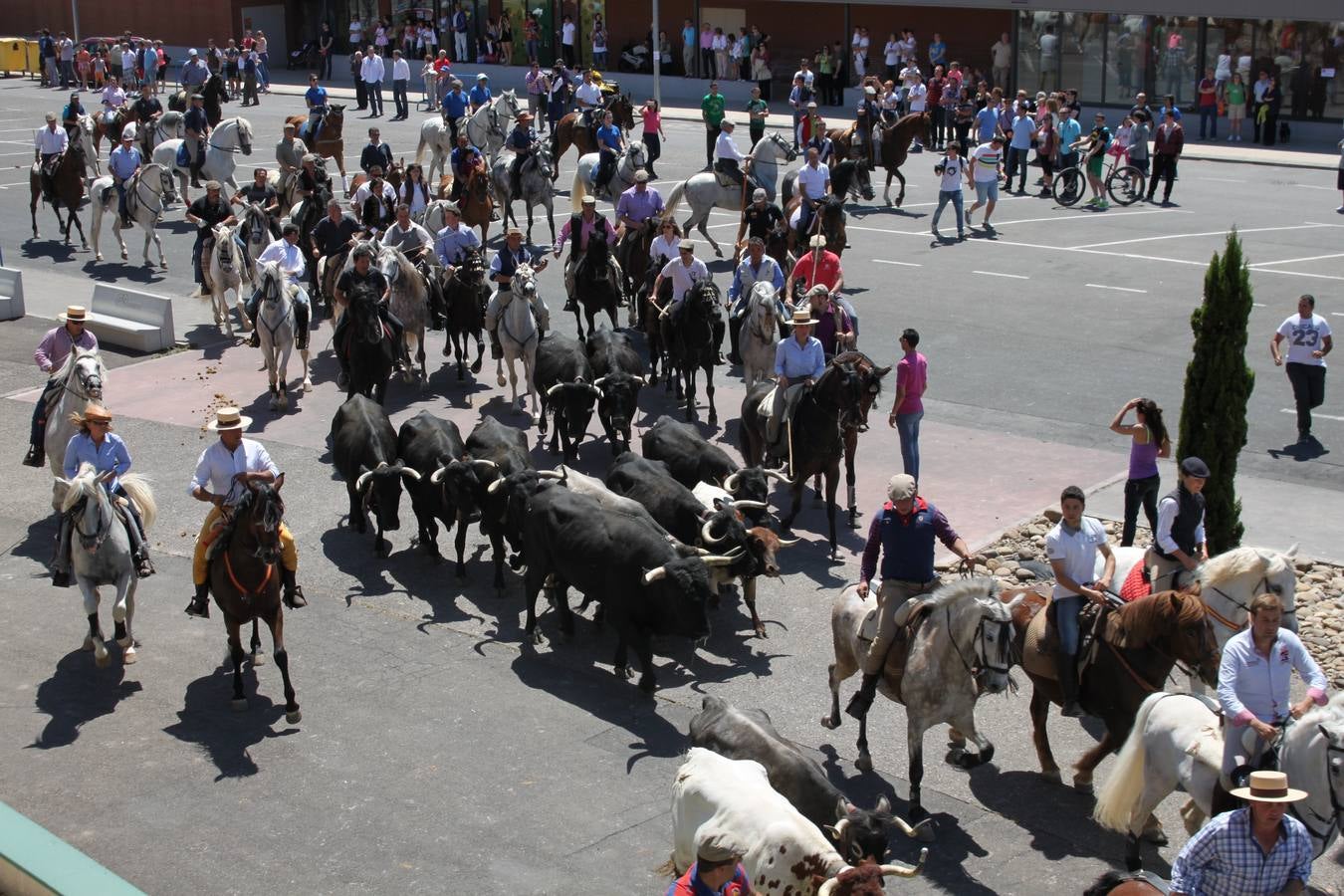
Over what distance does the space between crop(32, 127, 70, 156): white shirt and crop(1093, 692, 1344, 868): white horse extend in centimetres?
2645

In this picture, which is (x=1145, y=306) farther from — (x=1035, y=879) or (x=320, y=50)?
(x=320, y=50)

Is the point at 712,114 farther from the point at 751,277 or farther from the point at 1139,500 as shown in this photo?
the point at 1139,500

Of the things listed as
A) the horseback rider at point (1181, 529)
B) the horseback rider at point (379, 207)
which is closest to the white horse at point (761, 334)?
the horseback rider at point (1181, 529)

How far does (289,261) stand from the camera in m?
21.1

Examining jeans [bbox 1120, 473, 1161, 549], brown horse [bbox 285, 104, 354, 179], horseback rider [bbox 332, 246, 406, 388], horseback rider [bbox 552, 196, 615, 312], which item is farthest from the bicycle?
jeans [bbox 1120, 473, 1161, 549]

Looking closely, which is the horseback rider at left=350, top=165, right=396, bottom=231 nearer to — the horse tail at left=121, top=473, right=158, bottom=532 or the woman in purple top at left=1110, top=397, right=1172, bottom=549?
the horse tail at left=121, top=473, right=158, bottom=532

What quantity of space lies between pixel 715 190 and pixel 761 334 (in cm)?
1003

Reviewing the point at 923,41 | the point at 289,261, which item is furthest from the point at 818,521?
the point at 923,41

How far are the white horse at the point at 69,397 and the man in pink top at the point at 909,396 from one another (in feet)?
25.6

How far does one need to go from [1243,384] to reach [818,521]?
14.3ft

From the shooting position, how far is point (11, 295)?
24.8 m

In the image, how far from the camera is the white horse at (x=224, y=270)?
74.0 ft

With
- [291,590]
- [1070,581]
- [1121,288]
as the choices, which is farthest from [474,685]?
[1121,288]

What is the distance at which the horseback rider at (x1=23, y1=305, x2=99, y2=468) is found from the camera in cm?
1553
